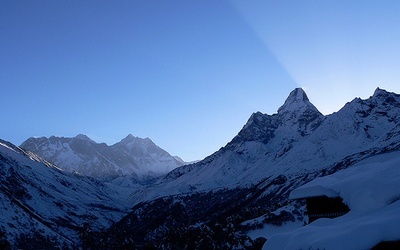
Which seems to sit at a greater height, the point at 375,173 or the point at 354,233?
the point at 375,173

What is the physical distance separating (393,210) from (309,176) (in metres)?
167

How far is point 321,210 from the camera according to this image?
2878 cm

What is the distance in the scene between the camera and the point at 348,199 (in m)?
23.8

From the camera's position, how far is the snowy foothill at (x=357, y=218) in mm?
14828

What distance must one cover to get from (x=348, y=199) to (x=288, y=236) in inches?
230

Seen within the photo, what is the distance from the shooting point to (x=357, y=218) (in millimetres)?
19031

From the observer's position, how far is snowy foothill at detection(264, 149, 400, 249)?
1483 cm

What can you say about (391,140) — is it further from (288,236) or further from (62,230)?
(288,236)

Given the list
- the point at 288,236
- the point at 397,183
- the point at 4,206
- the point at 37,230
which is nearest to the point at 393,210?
the point at 397,183

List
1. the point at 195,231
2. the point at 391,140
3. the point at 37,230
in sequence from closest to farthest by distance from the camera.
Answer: the point at 195,231
the point at 37,230
the point at 391,140

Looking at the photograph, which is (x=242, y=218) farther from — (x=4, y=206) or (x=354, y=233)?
(x=354, y=233)

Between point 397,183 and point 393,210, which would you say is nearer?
point 393,210

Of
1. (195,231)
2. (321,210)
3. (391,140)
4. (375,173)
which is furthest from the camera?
(391,140)

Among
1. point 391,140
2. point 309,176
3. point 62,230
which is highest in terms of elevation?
point 391,140
